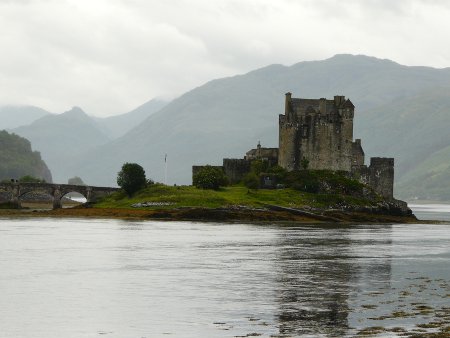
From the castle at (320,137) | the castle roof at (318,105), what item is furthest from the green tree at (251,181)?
the castle roof at (318,105)

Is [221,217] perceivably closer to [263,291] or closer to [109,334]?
[263,291]

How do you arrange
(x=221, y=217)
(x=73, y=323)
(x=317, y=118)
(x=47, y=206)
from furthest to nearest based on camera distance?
(x=47, y=206) → (x=317, y=118) → (x=221, y=217) → (x=73, y=323)

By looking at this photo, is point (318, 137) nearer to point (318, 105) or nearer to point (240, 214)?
point (318, 105)

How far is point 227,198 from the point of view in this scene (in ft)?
447

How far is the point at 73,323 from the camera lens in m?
35.9

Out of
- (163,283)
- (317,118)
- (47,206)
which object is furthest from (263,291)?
(47,206)

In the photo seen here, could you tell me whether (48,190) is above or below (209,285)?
above

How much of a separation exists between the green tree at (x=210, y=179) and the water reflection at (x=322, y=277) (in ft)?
173

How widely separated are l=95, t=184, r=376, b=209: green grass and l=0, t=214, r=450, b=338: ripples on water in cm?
4754

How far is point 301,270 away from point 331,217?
272 feet

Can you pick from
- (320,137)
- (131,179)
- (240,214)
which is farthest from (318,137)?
(131,179)

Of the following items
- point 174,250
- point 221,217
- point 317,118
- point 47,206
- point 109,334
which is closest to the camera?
point 109,334

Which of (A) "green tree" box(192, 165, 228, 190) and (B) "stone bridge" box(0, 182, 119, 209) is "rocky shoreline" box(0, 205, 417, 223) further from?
(B) "stone bridge" box(0, 182, 119, 209)

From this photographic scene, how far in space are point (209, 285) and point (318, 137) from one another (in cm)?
10742
